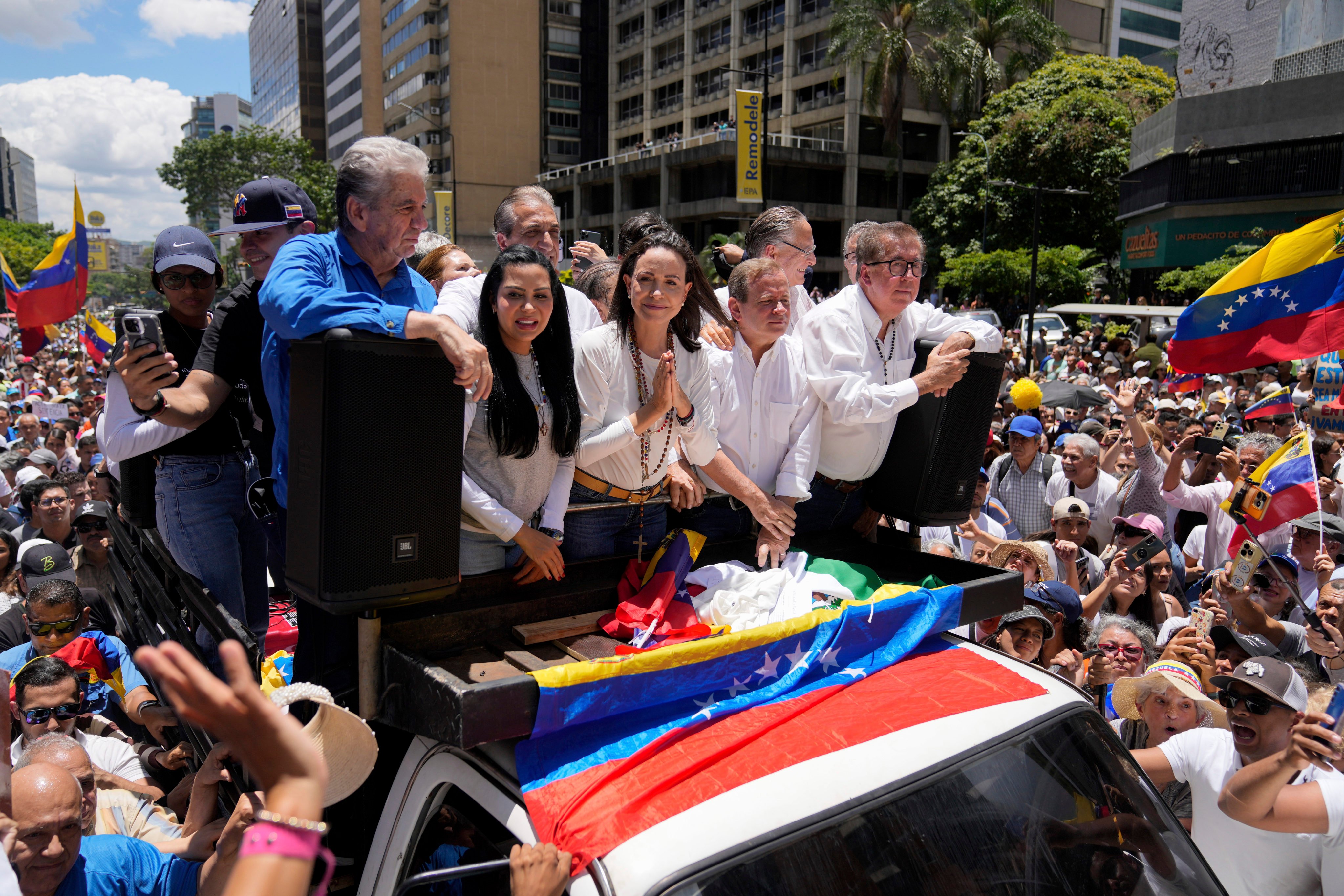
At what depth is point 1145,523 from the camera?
638 centimetres

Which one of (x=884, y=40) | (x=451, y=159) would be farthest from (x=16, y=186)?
(x=884, y=40)

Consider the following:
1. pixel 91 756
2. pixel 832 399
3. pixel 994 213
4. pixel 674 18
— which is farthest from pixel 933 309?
pixel 674 18

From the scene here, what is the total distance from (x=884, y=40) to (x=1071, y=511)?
1653 inches

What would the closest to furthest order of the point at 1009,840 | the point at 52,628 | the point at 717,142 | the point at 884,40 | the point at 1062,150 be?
1. the point at 1009,840
2. the point at 52,628
3. the point at 1062,150
4. the point at 884,40
5. the point at 717,142

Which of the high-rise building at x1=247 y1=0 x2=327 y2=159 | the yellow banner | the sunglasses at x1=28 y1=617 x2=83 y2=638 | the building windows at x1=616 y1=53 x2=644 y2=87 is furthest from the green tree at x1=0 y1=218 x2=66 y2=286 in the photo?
the sunglasses at x1=28 y1=617 x2=83 y2=638

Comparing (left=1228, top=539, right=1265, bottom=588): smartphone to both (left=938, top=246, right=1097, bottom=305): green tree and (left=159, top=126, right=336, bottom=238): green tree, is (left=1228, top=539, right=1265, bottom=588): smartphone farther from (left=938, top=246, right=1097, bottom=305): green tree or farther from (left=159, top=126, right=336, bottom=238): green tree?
(left=159, top=126, right=336, bottom=238): green tree

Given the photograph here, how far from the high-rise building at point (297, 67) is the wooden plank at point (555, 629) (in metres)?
90.4

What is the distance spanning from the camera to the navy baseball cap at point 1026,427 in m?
7.27

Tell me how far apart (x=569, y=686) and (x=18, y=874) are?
66.7 inches

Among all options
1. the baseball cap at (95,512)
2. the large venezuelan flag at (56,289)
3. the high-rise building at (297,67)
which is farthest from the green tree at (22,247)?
the baseball cap at (95,512)

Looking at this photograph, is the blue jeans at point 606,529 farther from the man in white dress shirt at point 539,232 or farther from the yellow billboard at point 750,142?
the yellow billboard at point 750,142

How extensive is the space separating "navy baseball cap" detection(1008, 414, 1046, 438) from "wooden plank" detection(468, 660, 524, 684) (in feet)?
18.7

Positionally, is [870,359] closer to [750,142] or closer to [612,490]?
[612,490]

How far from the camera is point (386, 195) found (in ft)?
8.84
